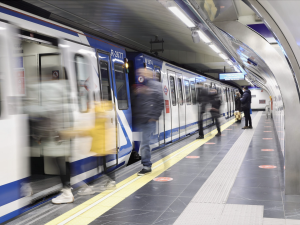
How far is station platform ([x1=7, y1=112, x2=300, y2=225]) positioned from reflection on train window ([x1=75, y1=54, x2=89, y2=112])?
1350 millimetres

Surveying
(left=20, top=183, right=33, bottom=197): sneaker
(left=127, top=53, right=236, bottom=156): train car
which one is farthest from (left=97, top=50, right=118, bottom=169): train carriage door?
(left=20, top=183, right=33, bottom=197): sneaker

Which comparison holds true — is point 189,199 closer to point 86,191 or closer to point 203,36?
point 86,191

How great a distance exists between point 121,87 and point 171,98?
11.8ft

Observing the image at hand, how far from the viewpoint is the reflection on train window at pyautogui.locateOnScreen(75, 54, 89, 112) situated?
5.10 metres

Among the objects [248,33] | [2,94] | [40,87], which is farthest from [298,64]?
[2,94]

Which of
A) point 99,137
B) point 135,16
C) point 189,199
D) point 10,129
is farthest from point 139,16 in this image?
point 10,129

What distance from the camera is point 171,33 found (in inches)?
602

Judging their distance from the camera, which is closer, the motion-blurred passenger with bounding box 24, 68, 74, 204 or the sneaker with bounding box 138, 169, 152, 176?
the motion-blurred passenger with bounding box 24, 68, 74, 204

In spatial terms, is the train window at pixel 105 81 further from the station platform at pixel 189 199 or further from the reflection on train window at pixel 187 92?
the reflection on train window at pixel 187 92

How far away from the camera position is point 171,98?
399 inches

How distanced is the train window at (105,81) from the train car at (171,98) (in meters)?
1.15

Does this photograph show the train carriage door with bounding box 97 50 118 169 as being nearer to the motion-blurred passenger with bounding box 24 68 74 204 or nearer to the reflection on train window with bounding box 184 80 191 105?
the motion-blurred passenger with bounding box 24 68 74 204

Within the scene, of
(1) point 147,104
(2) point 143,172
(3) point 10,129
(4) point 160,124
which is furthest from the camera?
(4) point 160,124

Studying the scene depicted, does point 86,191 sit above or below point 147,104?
below
